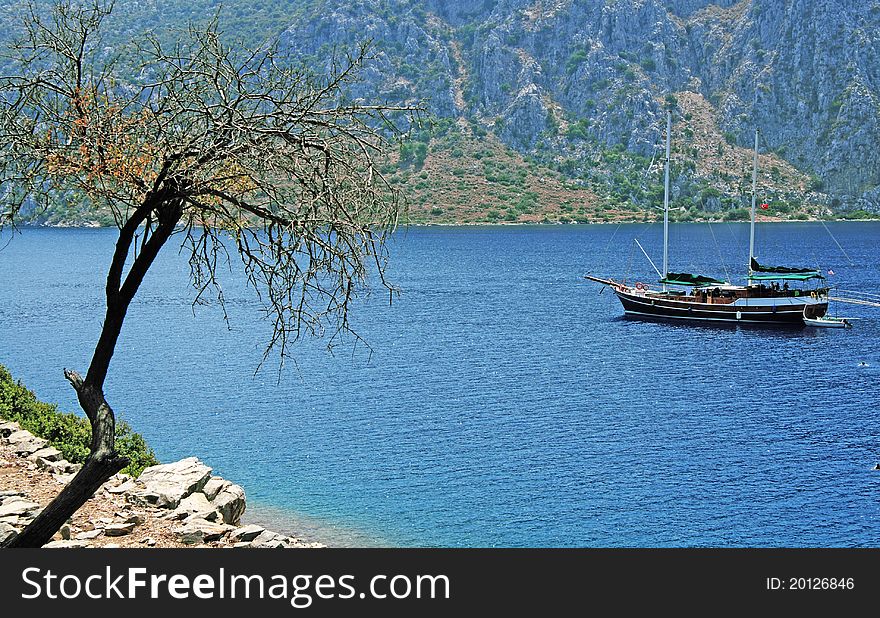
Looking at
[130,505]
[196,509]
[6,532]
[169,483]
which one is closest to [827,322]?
[169,483]

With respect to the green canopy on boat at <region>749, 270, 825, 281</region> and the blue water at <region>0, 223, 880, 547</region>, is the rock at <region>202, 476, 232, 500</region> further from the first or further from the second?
the green canopy on boat at <region>749, 270, 825, 281</region>

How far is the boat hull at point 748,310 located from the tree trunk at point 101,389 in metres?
59.1

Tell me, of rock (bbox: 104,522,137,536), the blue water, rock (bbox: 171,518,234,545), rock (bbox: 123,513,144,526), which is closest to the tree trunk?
rock (bbox: 104,522,137,536)

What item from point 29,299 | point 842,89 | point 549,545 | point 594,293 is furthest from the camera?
point 842,89

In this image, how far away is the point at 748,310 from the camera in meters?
65.5

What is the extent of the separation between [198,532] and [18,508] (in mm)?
2968

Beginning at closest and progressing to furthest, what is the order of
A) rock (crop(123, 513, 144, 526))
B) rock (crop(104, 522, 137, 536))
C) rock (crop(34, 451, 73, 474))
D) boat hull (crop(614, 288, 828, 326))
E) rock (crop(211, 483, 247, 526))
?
rock (crop(104, 522, 137, 536)) → rock (crop(123, 513, 144, 526)) → rock (crop(34, 451, 73, 474)) → rock (crop(211, 483, 247, 526)) → boat hull (crop(614, 288, 828, 326))

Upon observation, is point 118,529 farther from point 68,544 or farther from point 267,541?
point 267,541

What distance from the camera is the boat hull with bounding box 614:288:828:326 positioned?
212 feet

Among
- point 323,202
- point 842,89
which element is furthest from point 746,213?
point 323,202

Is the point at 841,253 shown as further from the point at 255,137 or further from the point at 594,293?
the point at 255,137

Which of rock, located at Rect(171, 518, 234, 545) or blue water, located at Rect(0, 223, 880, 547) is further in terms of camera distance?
blue water, located at Rect(0, 223, 880, 547)

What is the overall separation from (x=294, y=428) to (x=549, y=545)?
580 inches

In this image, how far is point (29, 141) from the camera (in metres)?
10.4
